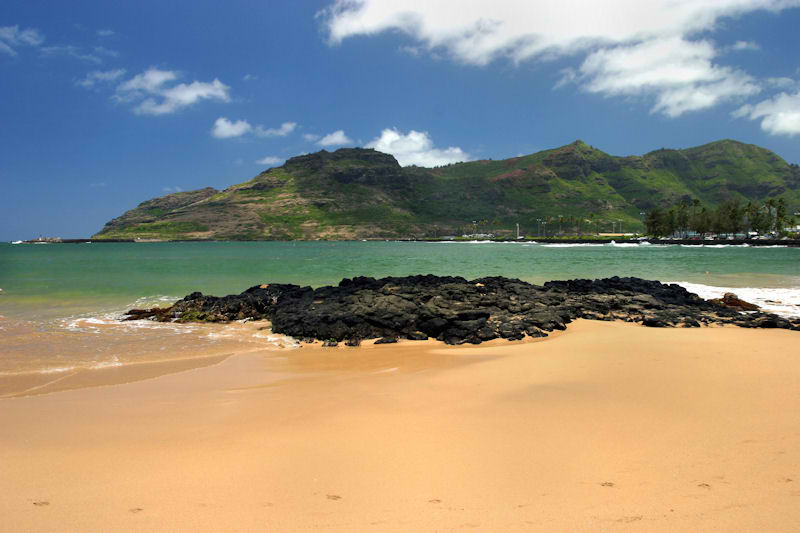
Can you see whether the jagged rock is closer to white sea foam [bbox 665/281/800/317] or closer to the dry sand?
white sea foam [bbox 665/281/800/317]

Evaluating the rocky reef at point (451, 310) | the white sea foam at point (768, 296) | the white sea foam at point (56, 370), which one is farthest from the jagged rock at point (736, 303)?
the white sea foam at point (56, 370)

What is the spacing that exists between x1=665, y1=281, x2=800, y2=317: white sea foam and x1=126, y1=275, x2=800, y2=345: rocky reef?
1609 mm

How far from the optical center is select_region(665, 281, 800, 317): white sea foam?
748 inches

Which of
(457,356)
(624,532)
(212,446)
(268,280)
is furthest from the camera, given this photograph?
(268,280)

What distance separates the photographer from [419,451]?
5297 mm

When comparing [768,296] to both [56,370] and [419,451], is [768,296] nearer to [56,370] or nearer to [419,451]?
[419,451]

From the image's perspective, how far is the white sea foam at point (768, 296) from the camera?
62.3 feet

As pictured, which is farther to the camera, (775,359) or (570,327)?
(570,327)

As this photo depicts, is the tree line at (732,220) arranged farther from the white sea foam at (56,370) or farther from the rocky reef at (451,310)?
the white sea foam at (56,370)

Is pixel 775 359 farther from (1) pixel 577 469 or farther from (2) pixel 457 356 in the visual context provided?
(1) pixel 577 469

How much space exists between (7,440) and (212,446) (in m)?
2.88

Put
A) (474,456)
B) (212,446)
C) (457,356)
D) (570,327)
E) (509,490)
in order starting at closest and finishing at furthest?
(509,490), (474,456), (212,446), (457,356), (570,327)

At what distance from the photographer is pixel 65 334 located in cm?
1484

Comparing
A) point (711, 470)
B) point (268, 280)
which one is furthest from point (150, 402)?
point (268, 280)
